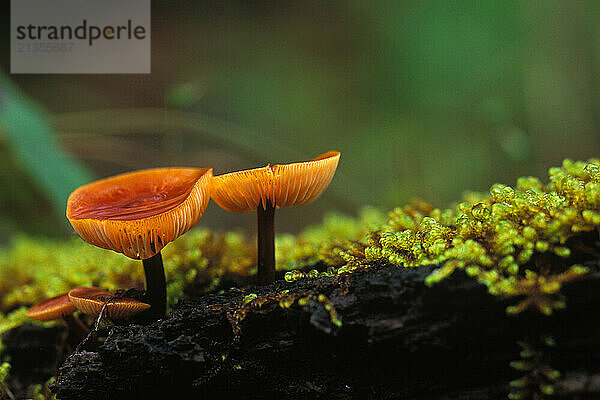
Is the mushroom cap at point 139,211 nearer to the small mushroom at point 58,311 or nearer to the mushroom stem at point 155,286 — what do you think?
the mushroom stem at point 155,286

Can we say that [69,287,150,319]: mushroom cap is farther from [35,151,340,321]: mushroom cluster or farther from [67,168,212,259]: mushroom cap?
[67,168,212,259]: mushroom cap

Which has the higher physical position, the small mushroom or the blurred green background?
the blurred green background

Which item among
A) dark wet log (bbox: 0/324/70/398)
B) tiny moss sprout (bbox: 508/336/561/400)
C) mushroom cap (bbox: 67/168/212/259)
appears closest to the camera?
tiny moss sprout (bbox: 508/336/561/400)

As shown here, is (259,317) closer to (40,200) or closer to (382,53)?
(40,200)

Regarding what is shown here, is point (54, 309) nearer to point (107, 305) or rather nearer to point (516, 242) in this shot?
point (107, 305)

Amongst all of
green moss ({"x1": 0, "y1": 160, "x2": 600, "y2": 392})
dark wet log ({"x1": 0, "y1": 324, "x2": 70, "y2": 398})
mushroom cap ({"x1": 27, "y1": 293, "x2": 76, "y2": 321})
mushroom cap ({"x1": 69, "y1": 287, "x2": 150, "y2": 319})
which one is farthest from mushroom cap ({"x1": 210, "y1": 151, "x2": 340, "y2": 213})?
dark wet log ({"x1": 0, "y1": 324, "x2": 70, "y2": 398})

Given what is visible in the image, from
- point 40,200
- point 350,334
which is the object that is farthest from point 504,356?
point 40,200

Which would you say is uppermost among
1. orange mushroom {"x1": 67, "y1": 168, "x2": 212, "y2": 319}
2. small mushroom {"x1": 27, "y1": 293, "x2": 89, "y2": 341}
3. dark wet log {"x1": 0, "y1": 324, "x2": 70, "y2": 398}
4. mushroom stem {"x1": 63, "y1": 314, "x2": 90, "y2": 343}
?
orange mushroom {"x1": 67, "y1": 168, "x2": 212, "y2": 319}
